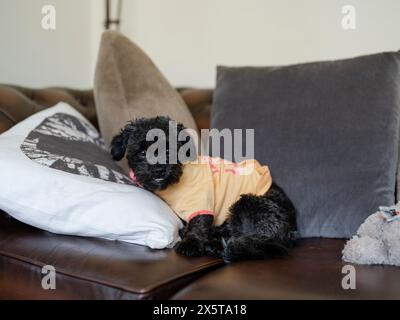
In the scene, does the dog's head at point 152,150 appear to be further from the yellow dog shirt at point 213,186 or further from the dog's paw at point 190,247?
the dog's paw at point 190,247

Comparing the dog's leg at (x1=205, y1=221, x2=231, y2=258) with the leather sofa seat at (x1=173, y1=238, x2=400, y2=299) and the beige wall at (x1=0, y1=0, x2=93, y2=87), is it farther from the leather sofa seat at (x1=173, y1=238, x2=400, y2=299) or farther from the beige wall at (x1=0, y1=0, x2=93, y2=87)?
the beige wall at (x1=0, y1=0, x2=93, y2=87)

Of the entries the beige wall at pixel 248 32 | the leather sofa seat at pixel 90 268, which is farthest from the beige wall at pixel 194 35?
the leather sofa seat at pixel 90 268

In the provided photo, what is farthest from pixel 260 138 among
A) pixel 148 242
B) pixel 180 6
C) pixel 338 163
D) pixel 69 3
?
pixel 69 3

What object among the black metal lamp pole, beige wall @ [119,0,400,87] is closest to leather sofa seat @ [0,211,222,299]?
beige wall @ [119,0,400,87]

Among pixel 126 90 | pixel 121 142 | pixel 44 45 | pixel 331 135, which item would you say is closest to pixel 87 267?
pixel 121 142

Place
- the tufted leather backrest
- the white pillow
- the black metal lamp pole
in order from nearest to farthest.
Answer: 1. the white pillow
2. the tufted leather backrest
3. the black metal lamp pole

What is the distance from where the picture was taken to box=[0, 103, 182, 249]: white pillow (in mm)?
1374

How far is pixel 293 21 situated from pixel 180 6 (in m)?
0.72

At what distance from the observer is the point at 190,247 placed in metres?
1.40

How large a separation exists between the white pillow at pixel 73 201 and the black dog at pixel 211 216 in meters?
0.09

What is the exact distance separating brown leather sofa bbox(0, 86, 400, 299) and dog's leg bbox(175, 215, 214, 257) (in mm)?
41

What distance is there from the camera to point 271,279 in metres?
1.16

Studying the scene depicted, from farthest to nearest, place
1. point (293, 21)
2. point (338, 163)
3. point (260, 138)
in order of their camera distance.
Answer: point (293, 21) < point (260, 138) < point (338, 163)

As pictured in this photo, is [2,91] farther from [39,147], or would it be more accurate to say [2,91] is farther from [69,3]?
[69,3]
